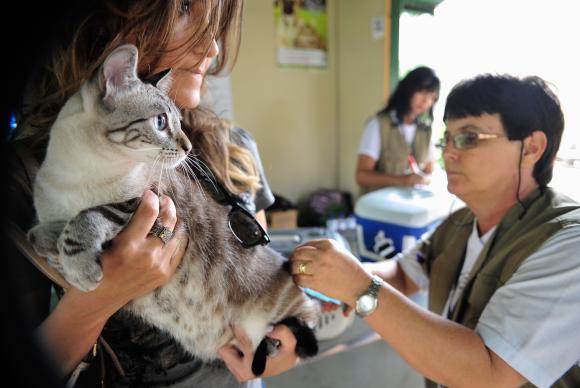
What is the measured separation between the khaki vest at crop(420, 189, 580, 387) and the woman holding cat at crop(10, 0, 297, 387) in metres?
0.59

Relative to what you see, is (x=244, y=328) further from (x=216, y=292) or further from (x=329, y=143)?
(x=329, y=143)

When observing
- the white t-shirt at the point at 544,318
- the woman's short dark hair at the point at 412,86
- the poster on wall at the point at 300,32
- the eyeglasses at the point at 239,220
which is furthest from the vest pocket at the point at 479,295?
the poster on wall at the point at 300,32

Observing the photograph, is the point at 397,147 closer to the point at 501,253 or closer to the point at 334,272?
the point at 501,253

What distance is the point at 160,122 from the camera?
2.05 feet

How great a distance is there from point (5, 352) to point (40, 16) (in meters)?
0.32

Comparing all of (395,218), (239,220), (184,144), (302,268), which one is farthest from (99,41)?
(395,218)

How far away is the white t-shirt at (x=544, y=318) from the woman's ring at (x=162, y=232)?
68cm

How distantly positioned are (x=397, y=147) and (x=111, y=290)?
2.27 meters

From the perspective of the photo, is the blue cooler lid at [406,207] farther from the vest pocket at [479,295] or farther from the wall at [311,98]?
the wall at [311,98]

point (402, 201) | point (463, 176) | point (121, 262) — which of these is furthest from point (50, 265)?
point (402, 201)

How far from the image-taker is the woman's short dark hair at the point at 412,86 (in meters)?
2.40

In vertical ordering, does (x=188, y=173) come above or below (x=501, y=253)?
above

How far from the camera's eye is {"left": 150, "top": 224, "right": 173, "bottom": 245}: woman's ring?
23.9 inches

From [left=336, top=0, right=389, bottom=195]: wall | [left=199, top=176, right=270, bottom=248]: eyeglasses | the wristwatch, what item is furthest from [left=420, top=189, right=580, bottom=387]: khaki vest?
[left=336, top=0, right=389, bottom=195]: wall
